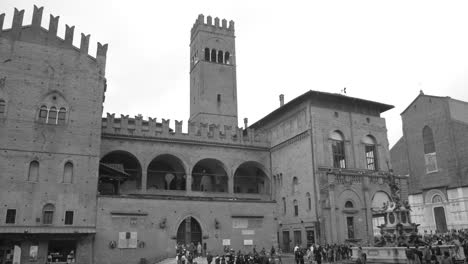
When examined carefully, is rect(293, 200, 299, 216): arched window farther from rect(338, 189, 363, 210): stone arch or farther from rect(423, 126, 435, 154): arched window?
rect(423, 126, 435, 154): arched window

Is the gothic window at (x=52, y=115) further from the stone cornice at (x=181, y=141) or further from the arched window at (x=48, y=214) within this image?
the arched window at (x=48, y=214)

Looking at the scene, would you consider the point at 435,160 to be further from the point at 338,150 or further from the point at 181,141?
the point at 181,141

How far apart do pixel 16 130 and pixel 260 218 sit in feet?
63.3

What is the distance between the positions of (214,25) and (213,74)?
7067 mm

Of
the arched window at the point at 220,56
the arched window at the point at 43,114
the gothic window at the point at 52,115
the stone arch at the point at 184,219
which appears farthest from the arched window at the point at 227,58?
the arched window at the point at 43,114

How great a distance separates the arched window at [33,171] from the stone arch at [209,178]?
15284mm

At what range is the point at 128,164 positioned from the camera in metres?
37.8

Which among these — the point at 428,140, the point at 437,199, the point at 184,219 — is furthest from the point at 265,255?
the point at 428,140

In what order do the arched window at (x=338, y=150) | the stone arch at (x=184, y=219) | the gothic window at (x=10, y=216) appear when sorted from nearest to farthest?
the gothic window at (x=10, y=216) < the stone arch at (x=184, y=219) < the arched window at (x=338, y=150)

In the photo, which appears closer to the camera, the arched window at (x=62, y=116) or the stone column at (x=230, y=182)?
the arched window at (x=62, y=116)

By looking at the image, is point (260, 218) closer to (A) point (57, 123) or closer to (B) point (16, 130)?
(A) point (57, 123)

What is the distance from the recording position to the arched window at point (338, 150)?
3544 cm

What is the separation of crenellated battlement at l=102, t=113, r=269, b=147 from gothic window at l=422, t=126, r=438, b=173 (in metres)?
22.8

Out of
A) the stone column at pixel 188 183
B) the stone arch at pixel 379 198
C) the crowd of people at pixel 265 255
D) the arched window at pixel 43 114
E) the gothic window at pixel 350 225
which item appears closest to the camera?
the crowd of people at pixel 265 255
